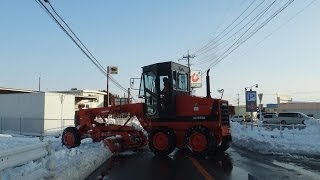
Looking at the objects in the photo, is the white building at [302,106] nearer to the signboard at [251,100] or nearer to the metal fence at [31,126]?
the signboard at [251,100]

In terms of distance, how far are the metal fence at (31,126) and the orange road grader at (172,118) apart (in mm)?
20962

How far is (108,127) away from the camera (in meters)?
22.7

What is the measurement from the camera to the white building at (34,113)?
4294 cm

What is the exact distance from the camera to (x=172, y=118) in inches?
808

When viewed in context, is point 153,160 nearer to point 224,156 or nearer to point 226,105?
point 224,156

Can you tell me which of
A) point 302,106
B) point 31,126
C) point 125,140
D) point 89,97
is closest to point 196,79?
point 89,97

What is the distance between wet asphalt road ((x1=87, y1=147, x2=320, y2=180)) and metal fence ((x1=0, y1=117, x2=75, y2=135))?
2473cm

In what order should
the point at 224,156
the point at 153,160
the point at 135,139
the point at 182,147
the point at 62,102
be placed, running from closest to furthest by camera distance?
1. the point at 153,160
2. the point at 224,156
3. the point at 182,147
4. the point at 135,139
5. the point at 62,102

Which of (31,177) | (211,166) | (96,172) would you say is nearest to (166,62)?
(211,166)

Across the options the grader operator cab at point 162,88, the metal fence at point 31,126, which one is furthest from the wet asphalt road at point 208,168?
the metal fence at point 31,126

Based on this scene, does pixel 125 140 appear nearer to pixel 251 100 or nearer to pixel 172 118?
pixel 172 118

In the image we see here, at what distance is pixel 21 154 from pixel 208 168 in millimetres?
6823

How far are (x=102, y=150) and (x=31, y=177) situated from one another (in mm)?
8294

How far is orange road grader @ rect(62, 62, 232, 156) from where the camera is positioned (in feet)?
64.5
